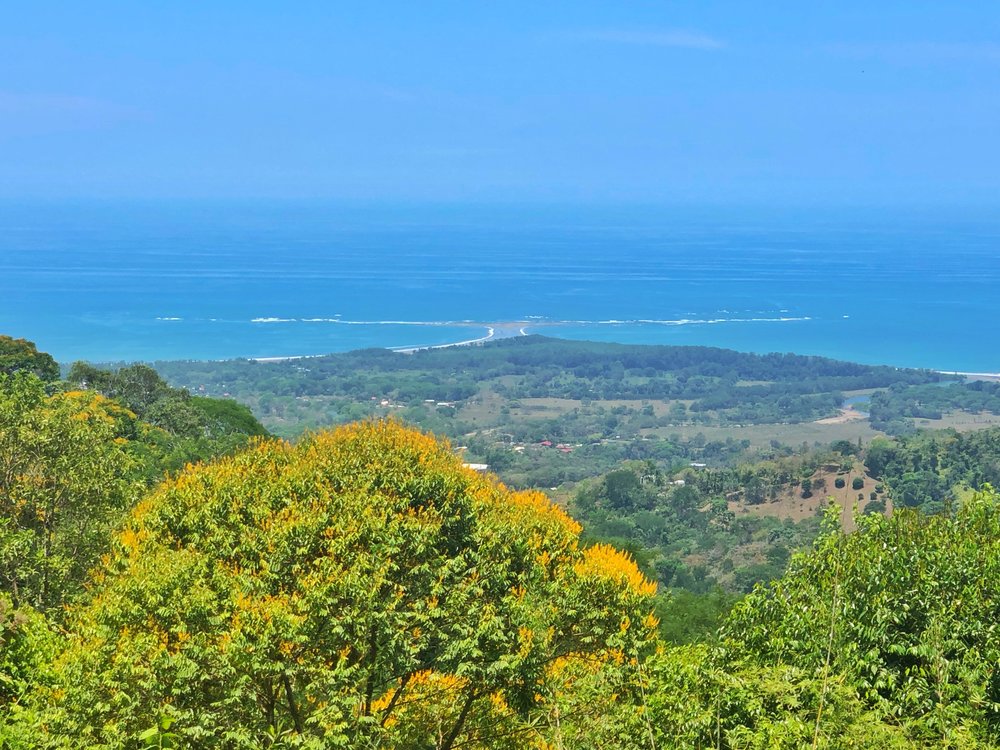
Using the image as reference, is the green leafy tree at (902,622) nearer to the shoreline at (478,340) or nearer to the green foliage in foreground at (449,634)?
the green foliage in foreground at (449,634)

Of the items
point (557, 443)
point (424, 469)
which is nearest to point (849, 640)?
point (424, 469)

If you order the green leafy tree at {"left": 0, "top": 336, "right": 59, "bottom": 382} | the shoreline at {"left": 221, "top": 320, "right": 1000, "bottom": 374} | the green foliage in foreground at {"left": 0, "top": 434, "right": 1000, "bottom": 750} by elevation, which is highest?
the green foliage in foreground at {"left": 0, "top": 434, "right": 1000, "bottom": 750}

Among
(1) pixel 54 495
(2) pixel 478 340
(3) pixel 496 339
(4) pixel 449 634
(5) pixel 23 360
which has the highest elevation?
(1) pixel 54 495

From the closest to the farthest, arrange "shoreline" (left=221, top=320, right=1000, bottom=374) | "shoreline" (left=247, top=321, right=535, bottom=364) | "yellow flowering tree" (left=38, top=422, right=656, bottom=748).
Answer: "yellow flowering tree" (left=38, top=422, right=656, bottom=748) < "shoreline" (left=221, top=320, right=1000, bottom=374) < "shoreline" (left=247, top=321, right=535, bottom=364)

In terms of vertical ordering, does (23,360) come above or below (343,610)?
below

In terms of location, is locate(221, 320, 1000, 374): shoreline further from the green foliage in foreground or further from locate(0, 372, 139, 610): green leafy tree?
the green foliage in foreground

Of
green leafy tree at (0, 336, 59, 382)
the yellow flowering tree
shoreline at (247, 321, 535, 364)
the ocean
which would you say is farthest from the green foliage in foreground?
shoreline at (247, 321, 535, 364)

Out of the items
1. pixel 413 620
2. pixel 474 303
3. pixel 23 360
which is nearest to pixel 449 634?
pixel 413 620

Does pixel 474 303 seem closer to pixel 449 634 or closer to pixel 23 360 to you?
pixel 23 360

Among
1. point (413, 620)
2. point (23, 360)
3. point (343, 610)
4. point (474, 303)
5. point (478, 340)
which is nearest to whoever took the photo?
point (343, 610)
